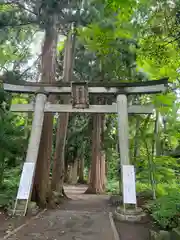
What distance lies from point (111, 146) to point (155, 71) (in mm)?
7072

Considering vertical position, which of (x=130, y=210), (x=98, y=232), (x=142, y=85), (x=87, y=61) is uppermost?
(x=87, y=61)

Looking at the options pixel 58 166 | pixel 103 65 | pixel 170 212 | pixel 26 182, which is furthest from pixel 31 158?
pixel 103 65

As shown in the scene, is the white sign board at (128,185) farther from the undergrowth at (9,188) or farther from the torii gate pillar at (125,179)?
the undergrowth at (9,188)

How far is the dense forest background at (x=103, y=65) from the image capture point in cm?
466

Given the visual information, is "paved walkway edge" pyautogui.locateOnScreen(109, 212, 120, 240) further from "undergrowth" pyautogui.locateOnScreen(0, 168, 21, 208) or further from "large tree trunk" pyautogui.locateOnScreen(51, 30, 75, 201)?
"large tree trunk" pyautogui.locateOnScreen(51, 30, 75, 201)

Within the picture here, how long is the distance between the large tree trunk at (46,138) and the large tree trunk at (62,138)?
2308mm

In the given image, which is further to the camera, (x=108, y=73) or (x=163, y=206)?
(x=108, y=73)

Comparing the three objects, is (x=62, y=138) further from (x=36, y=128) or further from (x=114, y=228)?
(x=114, y=228)

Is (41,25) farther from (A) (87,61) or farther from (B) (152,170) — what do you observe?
(B) (152,170)

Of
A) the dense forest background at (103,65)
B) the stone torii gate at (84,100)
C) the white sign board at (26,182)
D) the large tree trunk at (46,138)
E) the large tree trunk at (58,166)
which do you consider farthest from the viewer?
the large tree trunk at (58,166)

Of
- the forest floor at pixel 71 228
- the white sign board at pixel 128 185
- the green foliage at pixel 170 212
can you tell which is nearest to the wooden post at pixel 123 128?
the white sign board at pixel 128 185

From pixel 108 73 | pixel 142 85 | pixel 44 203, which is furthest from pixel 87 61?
pixel 44 203

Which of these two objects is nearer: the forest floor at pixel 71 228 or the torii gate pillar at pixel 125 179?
the forest floor at pixel 71 228

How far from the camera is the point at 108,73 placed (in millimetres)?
13055
